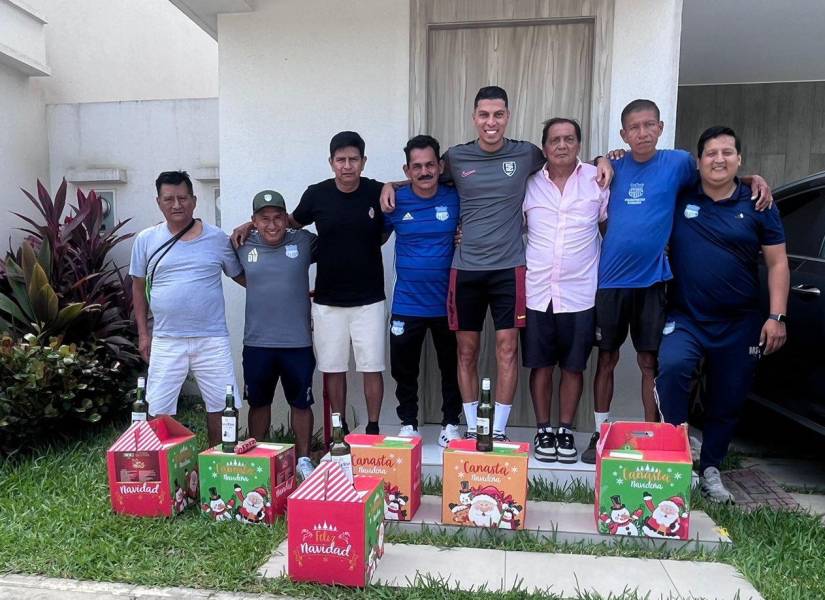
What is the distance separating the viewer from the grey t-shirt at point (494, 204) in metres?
3.56

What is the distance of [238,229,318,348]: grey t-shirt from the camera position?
3.71m

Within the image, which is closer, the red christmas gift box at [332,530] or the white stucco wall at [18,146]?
the red christmas gift box at [332,530]

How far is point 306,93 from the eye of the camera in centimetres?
455

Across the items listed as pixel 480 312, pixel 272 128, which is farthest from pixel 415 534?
pixel 272 128

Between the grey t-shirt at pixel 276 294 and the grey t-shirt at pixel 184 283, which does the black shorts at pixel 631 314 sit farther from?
the grey t-shirt at pixel 184 283

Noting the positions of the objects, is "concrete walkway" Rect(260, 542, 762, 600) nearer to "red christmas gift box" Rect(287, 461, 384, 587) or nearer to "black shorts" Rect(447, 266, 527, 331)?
"red christmas gift box" Rect(287, 461, 384, 587)

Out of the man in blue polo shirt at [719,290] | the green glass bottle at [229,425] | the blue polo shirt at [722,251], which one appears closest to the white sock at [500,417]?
the man in blue polo shirt at [719,290]

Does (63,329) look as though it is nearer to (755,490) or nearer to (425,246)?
(425,246)

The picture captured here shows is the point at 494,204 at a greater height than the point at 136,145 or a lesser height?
lesser

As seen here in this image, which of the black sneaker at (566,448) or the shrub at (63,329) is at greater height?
the shrub at (63,329)

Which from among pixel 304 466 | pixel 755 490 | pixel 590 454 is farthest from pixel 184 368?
pixel 755 490

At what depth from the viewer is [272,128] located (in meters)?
4.61

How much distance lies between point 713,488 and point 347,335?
2258 millimetres

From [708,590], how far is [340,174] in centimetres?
279
